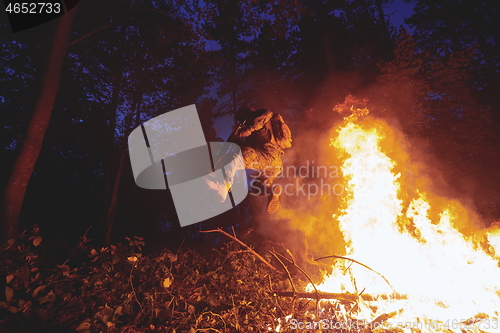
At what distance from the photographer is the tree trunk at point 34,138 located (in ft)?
13.5

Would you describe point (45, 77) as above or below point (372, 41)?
below

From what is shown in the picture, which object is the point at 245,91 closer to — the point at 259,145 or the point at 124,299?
the point at 259,145

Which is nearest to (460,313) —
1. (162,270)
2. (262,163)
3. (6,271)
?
(262,163)

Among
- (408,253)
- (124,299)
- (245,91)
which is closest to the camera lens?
(124,299)

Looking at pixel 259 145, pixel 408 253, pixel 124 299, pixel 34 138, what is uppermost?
pixel 34 138

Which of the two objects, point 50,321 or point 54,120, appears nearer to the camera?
point 50,321

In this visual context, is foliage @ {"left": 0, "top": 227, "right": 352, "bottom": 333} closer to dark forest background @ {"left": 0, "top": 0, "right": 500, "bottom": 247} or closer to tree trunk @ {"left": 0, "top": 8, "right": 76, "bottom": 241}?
tree trunk @ {"left": 0, "top": 8, "right": 76, "bottom": 241}

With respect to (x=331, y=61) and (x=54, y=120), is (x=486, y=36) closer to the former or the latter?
(x=331, y=61)

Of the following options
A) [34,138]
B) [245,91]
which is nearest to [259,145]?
[34,138]

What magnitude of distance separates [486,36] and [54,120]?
25017 millimetres

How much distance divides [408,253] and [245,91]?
14.1 meters

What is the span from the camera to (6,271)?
3.32m

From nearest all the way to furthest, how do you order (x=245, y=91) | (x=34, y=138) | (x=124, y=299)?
(x=124, y=299) → (x=34, y=138) → (x=245, y=91)

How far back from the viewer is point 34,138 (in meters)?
4.37
